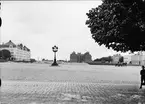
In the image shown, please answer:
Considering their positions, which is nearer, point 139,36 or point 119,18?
point 119,18

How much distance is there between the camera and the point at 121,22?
40.5 feet

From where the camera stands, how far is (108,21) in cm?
1307

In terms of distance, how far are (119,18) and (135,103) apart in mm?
4073

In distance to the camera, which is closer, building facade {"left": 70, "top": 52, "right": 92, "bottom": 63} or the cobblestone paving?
the cobblestone paving

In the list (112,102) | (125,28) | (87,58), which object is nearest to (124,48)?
(125,28)

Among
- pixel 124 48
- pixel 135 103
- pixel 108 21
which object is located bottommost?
pixel 135 103

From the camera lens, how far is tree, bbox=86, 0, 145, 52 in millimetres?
12055

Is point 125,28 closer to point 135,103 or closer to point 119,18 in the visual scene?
point 119,18

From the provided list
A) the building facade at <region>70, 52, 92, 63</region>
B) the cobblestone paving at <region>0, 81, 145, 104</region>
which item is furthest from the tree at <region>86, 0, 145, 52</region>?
the building facade at <region>70, 52, 92, 63</region>

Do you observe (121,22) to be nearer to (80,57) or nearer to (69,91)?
(69,91)

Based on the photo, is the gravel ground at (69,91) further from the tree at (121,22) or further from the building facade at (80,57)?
the building facade at (80,57)

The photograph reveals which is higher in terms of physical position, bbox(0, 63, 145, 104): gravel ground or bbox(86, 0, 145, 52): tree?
bbox(86, 0, 145, 52): tree

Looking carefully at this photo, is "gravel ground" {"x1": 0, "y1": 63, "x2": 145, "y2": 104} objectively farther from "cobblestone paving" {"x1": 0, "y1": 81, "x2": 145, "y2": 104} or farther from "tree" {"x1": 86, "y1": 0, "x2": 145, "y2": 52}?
"tree" {"x1": 86, "y1": 0, "x2": 145, "y2": 52}

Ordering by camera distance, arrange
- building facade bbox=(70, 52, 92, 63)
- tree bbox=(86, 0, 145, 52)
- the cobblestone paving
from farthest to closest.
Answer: building facade bbox=(70, 52, 92, 63)
tree bbox=(86, 0, 145, 52)
the cobblestone paving
